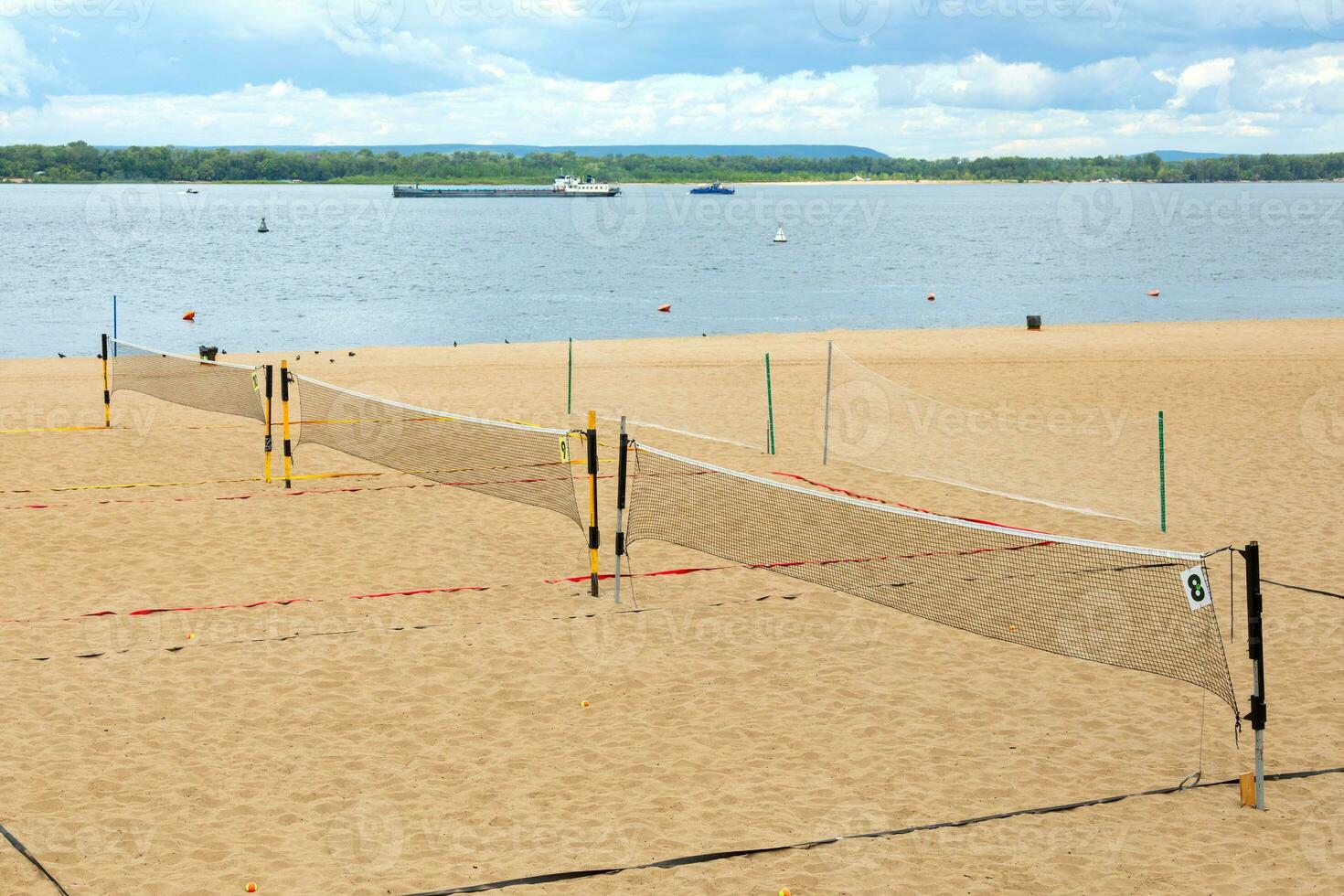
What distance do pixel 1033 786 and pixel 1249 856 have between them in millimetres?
1402

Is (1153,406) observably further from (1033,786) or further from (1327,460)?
(1033,786)

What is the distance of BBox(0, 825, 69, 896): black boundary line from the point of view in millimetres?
7148

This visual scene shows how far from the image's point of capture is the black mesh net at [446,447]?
706 inches

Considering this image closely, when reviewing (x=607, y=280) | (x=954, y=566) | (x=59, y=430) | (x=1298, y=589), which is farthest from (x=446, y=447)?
(x=607, y=280)

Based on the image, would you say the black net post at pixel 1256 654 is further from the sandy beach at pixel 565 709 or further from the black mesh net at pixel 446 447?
the black mesh net at pixel 446 447

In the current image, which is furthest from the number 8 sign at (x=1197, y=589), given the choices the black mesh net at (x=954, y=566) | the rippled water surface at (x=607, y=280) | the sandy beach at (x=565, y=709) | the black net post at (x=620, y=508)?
the rippled water surface at (x=607, y=280)

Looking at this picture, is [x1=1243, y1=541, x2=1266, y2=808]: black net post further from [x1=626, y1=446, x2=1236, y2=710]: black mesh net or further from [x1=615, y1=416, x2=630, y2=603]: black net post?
[x1=615, y1=416, x2=630, y2=603]: black net post

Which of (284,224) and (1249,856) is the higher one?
(284,224)

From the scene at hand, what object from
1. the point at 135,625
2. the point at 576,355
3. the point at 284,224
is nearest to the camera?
the point at 135,625

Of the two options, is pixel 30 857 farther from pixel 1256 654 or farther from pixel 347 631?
pixel 1256 654

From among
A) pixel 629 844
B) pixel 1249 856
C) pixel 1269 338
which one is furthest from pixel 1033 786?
pixel 1269 338

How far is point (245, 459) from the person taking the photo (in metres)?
20.0

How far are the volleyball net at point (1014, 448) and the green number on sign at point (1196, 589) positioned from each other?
7602mm

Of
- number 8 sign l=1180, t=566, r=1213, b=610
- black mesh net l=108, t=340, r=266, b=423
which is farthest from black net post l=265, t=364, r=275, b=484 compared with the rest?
number 8 sign l=1180, t=566, r=1213, b=610
